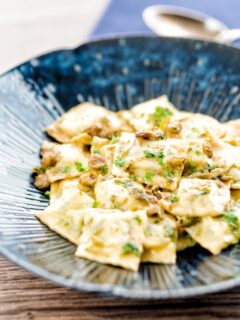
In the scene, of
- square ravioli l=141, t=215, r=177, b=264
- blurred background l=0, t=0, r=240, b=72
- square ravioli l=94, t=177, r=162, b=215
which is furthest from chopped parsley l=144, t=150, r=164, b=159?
blurred background l=0, t=0, r=240, b=72

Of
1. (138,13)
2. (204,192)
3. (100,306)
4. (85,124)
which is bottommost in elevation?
(100,306)

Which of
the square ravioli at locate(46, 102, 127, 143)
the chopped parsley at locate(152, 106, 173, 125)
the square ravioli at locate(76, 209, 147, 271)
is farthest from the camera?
the chopped parsley at locate(152, 106, 173, 125)

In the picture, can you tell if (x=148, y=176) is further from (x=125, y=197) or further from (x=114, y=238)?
(x=114, y=238)

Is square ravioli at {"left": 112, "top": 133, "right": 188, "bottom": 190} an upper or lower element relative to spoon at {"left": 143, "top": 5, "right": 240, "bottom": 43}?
lower

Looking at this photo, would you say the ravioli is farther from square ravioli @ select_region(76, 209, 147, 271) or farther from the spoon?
the spoon

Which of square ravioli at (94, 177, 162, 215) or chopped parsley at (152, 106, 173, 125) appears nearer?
square ravioli at (94, 177, 162, 215)

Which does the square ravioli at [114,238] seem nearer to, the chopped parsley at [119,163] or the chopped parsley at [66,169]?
the chopped parsley at [119,163]

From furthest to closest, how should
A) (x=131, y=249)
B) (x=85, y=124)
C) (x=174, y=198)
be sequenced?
(x=85, y=124) < (x=174, y=198) < (x=131, y=249)

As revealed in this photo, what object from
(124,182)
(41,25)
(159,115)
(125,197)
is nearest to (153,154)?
(124,182)
